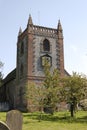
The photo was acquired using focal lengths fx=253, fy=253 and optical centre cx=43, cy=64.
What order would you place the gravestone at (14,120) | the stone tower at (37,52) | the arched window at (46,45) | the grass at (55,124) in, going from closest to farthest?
1. the gravestone at (14,120)
2. the grass at (55,124)
3. the stone tower at (37,52)
4. the arched window at (46,45)

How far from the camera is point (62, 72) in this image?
139ft

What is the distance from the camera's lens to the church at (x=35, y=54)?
40594mm

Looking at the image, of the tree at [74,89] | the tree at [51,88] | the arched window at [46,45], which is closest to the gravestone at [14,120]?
the tree at [51,88]

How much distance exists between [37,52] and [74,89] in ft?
46.7

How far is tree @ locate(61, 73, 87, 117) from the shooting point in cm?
2870

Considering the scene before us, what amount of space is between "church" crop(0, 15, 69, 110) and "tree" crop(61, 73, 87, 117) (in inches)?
456

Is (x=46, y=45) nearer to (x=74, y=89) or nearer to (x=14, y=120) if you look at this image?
(x=74, y=89)

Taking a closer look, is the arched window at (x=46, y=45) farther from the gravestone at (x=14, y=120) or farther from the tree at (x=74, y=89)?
the gravestone at (x=14, y=120)

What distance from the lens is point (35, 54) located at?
135ft

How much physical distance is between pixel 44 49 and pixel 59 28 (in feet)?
16.1

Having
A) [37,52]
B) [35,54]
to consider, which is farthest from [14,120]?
[37,52]

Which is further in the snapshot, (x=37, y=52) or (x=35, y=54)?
(x=37, y=52)

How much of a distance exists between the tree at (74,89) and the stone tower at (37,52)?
38.1 feet

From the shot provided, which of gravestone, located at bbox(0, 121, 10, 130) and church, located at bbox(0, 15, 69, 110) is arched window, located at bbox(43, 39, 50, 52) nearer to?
church, located at bbox(0, 15, 69, 110)
